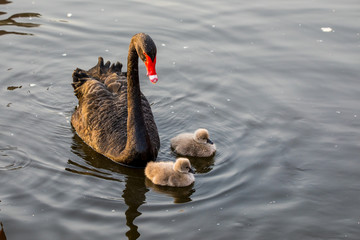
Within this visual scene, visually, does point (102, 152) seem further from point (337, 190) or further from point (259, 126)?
point (337, 190)

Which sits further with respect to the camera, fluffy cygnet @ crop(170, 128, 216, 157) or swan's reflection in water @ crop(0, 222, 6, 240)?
fluffy cygnet @ crop(170, 128, 216, 157)

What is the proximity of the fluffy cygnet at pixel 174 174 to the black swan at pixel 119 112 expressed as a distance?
0.41 m

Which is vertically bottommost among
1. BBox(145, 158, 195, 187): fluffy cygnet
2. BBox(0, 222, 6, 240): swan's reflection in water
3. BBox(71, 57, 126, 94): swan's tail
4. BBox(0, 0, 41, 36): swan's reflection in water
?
BBox(0, 222, 6, 240): swan's reflection in water

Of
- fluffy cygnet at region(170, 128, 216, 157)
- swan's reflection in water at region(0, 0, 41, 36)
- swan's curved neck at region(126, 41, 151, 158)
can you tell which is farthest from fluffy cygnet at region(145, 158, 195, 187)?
swan's reflection in water at region(0, 0, 41, 36)

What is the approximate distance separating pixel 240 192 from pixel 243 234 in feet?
2.38

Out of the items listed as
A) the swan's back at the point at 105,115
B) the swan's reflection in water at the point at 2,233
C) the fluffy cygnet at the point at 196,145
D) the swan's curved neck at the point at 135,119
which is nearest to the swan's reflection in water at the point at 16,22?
the swan's back at the point at 105,115

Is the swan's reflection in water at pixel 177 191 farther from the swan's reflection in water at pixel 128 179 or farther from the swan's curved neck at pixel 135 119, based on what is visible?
the swan's curved neck at pixel 135 119

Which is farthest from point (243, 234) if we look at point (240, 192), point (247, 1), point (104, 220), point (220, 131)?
point (247, 1)

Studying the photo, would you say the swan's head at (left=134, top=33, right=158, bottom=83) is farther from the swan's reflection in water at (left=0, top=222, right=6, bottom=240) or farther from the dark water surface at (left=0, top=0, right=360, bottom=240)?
the swan's reflection in water at (left=0, top=222, right=6, bottom=240)

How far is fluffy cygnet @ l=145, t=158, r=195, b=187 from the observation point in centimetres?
683

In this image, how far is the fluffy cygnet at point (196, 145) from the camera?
7.43 m

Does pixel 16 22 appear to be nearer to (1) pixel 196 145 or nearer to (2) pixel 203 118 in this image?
(2) pixel 203 118

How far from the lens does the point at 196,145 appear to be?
7.44 meters

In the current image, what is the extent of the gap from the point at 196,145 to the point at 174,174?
2.27 ft
